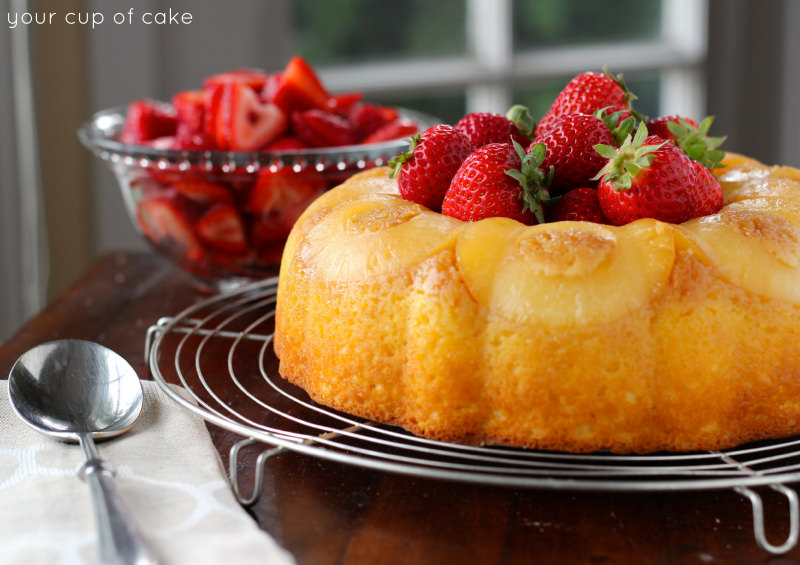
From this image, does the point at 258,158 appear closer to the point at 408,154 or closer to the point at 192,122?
the point at 192,122

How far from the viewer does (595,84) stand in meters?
1.19

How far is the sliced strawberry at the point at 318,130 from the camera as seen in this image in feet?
5.20

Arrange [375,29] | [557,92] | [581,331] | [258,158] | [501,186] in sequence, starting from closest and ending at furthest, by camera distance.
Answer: [581,331], [501,186], [258,158], [375,29], [557,92]

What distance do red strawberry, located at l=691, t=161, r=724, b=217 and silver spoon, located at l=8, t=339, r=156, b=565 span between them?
2.21 feet

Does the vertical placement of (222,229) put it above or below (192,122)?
below

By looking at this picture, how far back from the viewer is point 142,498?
2.86ft

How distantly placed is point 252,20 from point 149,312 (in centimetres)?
125

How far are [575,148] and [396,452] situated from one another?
0.40 meters

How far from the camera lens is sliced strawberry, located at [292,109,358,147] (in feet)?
5.20

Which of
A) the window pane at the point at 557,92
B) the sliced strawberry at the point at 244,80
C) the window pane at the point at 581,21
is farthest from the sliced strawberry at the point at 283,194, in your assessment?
the window pane at the point at 581,21

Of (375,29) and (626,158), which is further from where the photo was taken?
(375,29)

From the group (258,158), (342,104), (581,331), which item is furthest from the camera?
(342,104)

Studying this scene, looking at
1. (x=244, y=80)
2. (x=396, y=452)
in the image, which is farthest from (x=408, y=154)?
(x=244, y=80)

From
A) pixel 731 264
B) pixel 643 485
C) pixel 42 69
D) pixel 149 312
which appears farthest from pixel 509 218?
pixel 42 69
